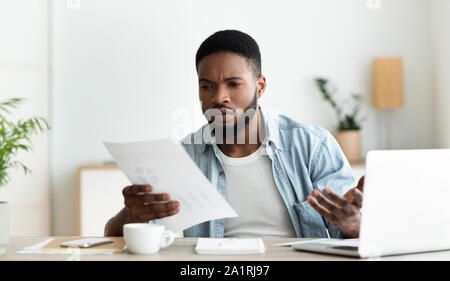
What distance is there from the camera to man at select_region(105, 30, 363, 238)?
148 cm

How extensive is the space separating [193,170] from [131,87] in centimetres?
233

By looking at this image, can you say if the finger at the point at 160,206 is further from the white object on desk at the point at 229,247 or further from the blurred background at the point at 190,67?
the blurred background at the point at 190,67

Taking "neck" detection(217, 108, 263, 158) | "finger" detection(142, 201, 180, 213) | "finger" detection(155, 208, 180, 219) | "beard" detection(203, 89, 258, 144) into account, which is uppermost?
"beard" detection(203, 89, 258, 144)

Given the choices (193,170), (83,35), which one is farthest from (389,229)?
(83,35)

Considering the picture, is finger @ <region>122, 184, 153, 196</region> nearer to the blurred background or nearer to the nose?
the nose

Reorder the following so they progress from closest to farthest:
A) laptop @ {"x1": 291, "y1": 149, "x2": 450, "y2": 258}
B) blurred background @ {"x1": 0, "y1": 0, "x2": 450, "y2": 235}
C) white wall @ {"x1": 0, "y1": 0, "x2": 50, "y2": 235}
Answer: laptop @ {"x1": 291, "y1": 149, "x2": 450, "y2": 258}
white wall @ {"x1": 0, "y1": 0, "x2": 50, "y2": 235}
blurred background @ {"x1": 0, "y1": 0, "x2": 450, "y2": 235}

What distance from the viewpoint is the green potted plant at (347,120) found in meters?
3.20

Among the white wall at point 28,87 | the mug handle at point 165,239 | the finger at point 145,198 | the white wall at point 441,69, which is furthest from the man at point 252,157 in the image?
the white wall at point 441,69

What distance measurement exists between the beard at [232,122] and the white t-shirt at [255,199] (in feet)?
0.21

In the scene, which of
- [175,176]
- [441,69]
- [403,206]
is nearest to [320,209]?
[403,206]

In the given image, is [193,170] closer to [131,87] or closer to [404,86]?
[131,87]

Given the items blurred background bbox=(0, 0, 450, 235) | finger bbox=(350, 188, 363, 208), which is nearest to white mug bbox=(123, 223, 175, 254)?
finger bbox=(350, 188, 363, 208)

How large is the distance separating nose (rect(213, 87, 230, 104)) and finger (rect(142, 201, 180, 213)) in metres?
0.47

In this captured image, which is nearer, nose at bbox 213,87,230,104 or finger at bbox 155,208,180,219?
finger at bbox 155,208,180,219
